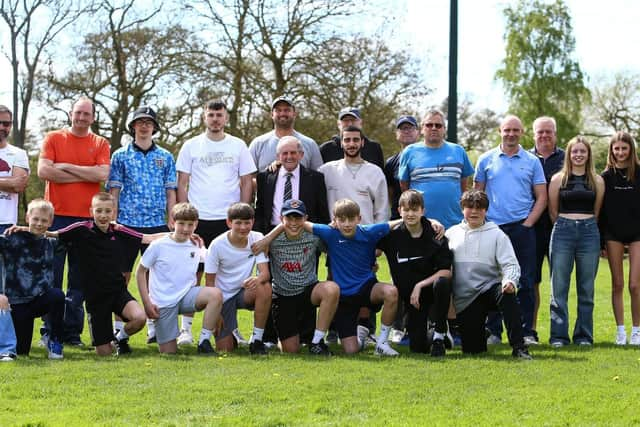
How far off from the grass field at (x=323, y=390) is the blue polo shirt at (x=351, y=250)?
29.7 inches

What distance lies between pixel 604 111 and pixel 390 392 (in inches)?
2037

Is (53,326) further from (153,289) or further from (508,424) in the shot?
(508,424)

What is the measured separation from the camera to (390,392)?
588 cm

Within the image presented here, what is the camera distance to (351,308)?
801 centimetres

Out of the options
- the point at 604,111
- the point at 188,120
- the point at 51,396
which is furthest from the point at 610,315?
the point at 604,111

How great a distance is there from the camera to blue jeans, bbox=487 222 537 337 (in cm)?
861

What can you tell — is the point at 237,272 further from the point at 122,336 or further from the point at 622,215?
the point at 622,215

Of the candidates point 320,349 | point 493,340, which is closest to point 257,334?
point 320,349

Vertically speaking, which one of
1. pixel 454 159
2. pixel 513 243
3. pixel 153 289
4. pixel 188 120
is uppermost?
pixel 188 120

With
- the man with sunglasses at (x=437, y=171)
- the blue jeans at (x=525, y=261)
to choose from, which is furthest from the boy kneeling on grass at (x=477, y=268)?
the blue jeans at (x=525, y=261)

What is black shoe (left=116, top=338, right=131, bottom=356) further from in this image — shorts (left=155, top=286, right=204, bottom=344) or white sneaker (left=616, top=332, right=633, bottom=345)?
white sneaker (left=616, top=332, right=633, bottom=345)

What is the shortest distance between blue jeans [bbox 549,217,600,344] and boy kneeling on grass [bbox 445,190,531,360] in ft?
3.17

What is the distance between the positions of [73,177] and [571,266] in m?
5.25

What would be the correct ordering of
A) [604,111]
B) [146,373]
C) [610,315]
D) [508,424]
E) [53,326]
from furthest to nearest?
[604,111] → [610,315] → [53,326] → [146,373] → [508,424]
